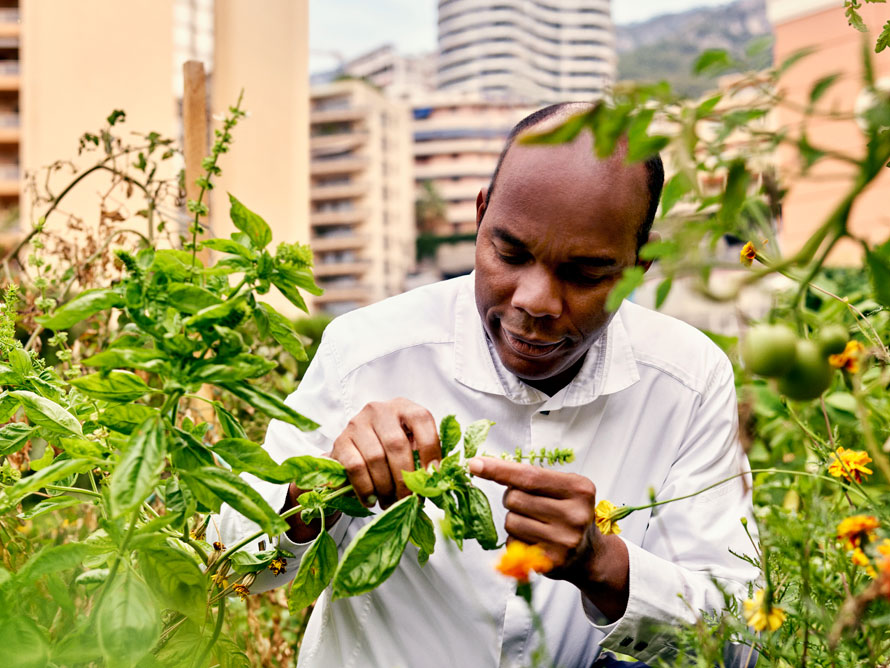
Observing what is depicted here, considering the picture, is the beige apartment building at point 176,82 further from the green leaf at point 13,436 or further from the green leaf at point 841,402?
the green leaf at point 841,402

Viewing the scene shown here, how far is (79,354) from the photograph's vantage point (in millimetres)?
2094

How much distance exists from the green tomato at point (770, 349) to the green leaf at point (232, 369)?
1.15 ft

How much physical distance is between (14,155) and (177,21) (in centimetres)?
2743

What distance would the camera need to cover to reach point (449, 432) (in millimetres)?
863

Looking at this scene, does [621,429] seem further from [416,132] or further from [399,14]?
[399,14]

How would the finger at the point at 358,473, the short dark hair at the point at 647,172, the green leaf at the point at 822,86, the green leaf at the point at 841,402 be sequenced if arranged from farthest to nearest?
the green leaf at the point at 841,402, the short dark hair at the point at 647,172, the finger at the point at 358,473, the green leaf at the point at 822,86

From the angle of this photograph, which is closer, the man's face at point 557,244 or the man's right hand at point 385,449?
the man's right hand at point 385,449

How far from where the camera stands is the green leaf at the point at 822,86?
439mm

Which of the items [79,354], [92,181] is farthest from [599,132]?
[92,181]

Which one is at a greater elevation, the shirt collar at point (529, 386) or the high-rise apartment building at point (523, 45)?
the high-rise apartment building at point (523, 45)

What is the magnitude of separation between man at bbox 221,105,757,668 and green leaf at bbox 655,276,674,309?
0.38 metres

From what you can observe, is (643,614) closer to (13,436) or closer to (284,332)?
(284,332)

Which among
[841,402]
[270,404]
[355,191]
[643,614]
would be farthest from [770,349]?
[355,191]

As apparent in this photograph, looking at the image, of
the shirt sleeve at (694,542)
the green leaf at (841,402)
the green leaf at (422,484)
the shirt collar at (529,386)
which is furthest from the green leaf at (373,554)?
the green leaf at (841,402)
